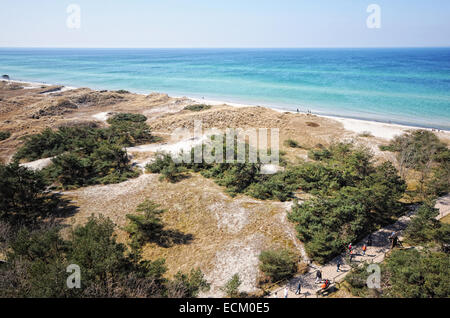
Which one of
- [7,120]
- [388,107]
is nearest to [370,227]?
[388,107]

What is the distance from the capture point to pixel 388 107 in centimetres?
5519

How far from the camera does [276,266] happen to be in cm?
1439

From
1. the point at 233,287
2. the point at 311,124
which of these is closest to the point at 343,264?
the point at 233,287

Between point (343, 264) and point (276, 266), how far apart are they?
491cm

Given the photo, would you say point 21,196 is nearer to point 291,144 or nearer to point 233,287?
point 233,287

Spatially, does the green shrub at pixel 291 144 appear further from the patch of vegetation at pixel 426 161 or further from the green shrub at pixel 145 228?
the green shrub at pixel 145 228

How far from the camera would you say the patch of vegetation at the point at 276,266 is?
14555mm

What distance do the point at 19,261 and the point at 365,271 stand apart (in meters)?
17.9

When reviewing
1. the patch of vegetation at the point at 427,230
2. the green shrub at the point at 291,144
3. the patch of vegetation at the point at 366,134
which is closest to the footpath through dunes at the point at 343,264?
the patch of vegetation at the point at 427,230

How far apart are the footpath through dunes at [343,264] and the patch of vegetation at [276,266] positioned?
57cm

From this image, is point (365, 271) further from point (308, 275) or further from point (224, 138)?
point (224, 138)

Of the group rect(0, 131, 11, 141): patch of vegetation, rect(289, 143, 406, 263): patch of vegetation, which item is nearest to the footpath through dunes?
rect(289, 143, 406, 263): patch of vegetation

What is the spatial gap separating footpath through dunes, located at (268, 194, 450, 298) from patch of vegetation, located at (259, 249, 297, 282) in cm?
57
